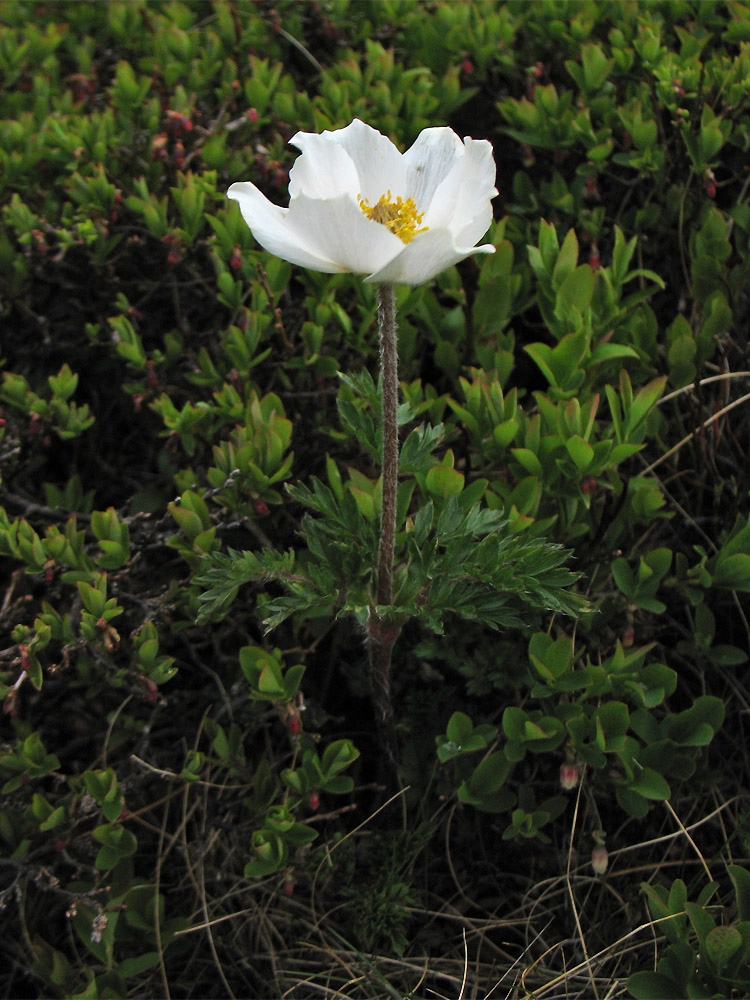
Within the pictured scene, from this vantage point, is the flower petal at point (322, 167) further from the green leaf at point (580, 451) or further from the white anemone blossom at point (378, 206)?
the green leaf at point (580, 451)

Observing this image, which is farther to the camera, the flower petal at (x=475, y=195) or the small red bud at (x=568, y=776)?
the small red bud at (x=568, y=776)

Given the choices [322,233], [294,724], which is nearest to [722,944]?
[294,724]

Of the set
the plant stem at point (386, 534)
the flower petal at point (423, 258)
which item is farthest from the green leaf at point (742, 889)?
the flower petal at point (423, 258)

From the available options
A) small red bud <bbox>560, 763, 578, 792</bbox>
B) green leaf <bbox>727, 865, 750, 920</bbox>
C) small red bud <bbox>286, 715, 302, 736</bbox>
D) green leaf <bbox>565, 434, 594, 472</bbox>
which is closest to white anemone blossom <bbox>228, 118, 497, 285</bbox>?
green leaf <bbox>565, 434, 594, 472</bbox>

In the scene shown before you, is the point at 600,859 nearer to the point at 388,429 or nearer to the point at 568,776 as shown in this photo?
the point at 568,776

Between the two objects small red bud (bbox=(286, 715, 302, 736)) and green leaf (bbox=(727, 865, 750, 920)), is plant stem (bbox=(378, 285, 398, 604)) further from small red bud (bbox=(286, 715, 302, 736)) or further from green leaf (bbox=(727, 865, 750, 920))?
green leaf (bbox=(727, 865, 750, 920))

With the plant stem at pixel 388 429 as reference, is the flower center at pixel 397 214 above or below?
above

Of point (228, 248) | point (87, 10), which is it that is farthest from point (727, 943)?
point (87, 10)
